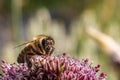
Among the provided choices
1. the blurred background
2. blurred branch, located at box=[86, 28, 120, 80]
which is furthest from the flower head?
blurred branch, located at box=[86, 28, 120, 80]

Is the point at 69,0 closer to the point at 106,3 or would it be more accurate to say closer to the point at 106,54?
the point at 106,3

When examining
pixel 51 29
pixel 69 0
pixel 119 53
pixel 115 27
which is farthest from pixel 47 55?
pixel 69 0

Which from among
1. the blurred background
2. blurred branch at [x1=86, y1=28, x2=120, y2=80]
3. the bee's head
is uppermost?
the blurred background

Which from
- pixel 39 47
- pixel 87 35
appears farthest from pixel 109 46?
pixel 39 47

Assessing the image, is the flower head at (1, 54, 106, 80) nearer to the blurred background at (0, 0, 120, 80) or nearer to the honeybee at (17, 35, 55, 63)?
the honeybee at (17, 35, 55, 63)

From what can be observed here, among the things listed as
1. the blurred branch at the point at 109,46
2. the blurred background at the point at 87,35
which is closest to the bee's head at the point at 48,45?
the blurred background at the point at 87,35

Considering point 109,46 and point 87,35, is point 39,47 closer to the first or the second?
point 109,46

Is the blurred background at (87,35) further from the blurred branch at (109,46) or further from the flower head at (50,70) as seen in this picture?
the flower head at (50,70)
